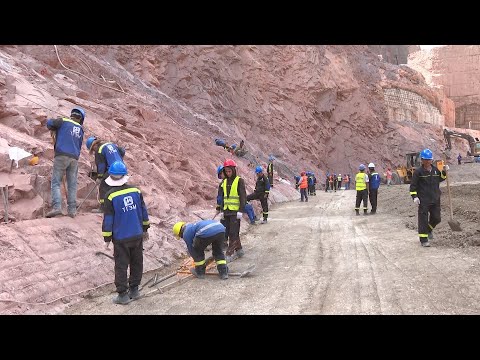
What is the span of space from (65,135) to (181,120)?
1286 cm

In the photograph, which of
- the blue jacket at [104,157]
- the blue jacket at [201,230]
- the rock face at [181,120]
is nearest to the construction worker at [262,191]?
the rock face at [181,120]

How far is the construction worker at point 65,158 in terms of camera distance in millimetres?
7008

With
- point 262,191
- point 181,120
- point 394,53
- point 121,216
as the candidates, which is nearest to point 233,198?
point 121,216

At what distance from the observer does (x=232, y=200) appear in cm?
811

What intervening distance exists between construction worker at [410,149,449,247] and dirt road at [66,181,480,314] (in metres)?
0.59

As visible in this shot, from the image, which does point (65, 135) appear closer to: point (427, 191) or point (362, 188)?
point (427, 191)

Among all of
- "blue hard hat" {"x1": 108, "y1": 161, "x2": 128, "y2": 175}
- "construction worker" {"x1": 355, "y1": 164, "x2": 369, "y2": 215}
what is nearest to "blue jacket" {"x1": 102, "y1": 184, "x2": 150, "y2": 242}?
"blue hard hat" {"x1": 108, "y1": 161, "x2": 128, "y2": 175}

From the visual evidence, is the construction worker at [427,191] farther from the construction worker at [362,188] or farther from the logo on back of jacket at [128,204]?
the logo on back of jacket at [128,204]

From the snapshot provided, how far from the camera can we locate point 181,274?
718 centimetres

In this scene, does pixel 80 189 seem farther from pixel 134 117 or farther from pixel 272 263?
pixel 134 117

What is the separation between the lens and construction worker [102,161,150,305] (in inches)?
222

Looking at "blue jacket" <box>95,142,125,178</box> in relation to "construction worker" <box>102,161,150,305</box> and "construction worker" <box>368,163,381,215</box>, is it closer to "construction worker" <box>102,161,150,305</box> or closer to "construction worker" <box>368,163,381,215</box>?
"construction worker" <box>102,161,150,305</box>

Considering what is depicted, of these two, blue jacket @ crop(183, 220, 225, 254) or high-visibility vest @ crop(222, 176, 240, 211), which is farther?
high-visibility vest @ crop(222, 176, 240, 211)

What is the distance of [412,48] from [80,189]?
77117 millimetres
